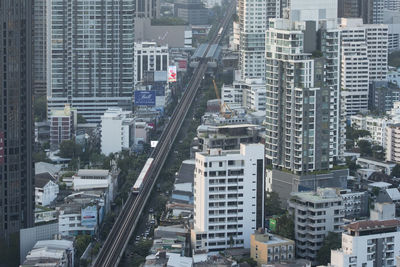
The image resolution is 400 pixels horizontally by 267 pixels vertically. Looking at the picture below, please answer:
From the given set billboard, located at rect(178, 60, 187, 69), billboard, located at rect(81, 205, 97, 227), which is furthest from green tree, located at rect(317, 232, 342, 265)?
billboard, located at rect(178, 60, 187, 69)

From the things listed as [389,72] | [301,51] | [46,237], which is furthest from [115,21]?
[46,237]

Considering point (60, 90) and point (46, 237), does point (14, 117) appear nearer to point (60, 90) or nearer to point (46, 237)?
point (46, 237)

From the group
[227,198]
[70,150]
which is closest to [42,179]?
[70,150]

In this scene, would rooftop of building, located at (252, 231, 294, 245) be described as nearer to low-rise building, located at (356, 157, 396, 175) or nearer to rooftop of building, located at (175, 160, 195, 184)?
rooftop of building, located at (175, 160, 195, 184)

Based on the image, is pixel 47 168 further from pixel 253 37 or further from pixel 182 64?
pixel 182 64

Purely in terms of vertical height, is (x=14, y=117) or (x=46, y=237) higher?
(x=14, y=117)

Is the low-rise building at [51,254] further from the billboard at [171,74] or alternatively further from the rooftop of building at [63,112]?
the billboard at [171,74]

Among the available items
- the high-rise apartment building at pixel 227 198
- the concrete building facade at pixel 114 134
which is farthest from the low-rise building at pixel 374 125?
the high-rise apartment building at pixel 227 198
